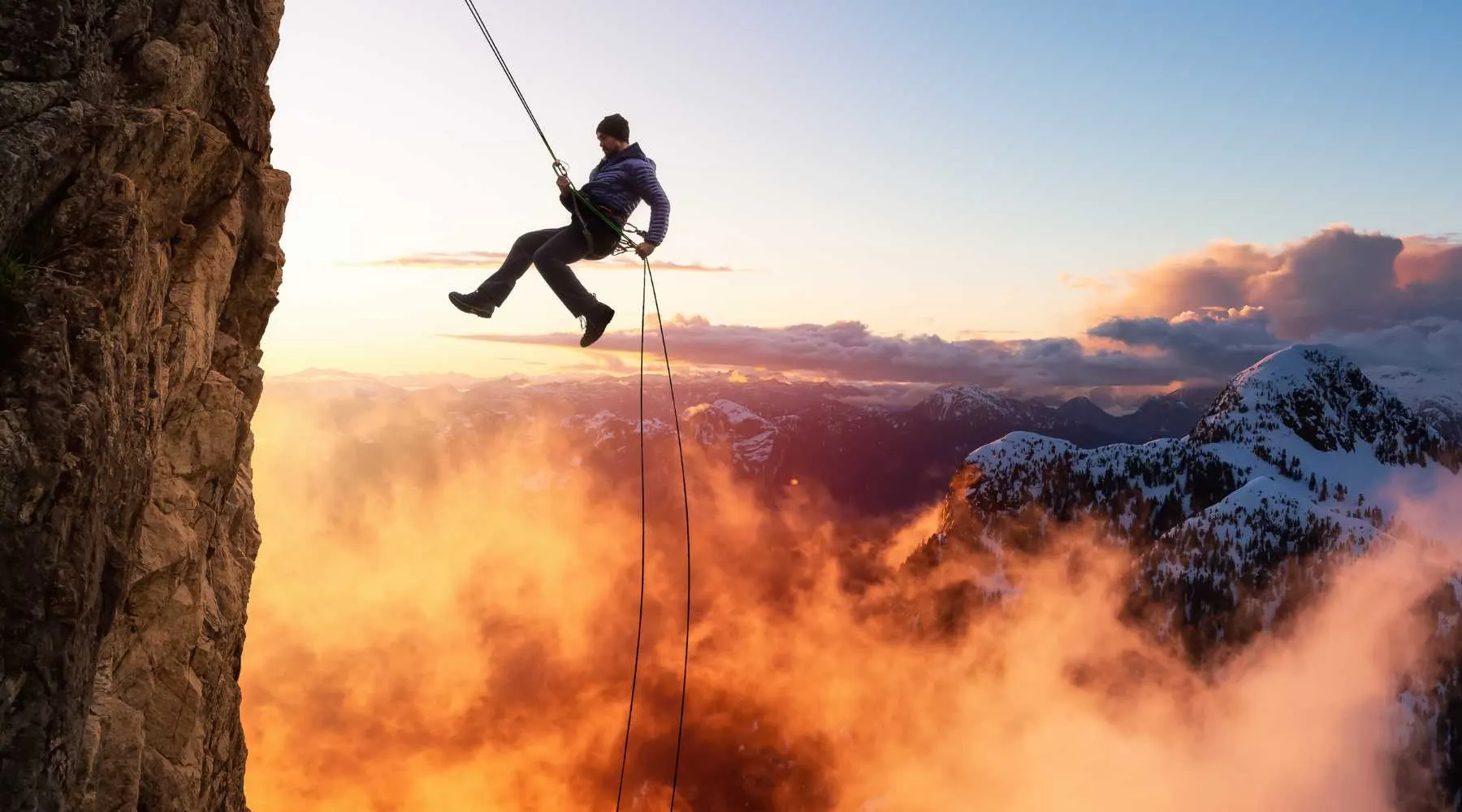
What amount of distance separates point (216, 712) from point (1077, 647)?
212 m

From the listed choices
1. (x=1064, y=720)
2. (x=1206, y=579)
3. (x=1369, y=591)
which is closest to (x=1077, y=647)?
(x=1064, y=720)

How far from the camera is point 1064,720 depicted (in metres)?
198

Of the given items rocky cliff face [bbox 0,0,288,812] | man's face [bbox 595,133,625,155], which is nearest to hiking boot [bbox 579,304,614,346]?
man's face [bbox 595,133,625,155]

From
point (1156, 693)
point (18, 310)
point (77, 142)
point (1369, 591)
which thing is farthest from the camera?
point (1156, 693)

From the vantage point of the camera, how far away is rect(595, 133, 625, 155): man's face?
12.5 meters

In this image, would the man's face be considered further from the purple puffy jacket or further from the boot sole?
the boot sole

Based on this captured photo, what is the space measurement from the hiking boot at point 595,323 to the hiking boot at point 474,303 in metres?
1.45

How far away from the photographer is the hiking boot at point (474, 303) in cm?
1266

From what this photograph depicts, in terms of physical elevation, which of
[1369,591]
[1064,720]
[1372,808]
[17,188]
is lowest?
[1064,720]

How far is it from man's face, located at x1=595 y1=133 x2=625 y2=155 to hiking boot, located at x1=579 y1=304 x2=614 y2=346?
7.83ft

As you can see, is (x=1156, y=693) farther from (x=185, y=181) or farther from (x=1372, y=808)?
(x=185, y=181)

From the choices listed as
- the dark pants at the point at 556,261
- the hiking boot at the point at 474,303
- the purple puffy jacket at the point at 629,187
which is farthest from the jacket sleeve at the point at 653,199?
the hiking boot at the point at 474,303

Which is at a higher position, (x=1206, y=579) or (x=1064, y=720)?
(x=1206, y=579)

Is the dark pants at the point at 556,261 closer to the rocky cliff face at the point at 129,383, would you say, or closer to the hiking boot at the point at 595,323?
the hiking boot at the point at 595,323
